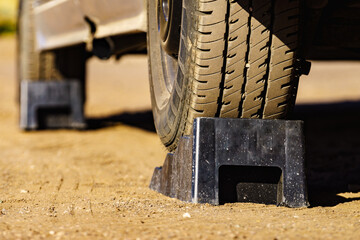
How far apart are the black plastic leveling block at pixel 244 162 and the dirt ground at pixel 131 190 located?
0.07m

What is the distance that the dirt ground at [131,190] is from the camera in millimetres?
2129

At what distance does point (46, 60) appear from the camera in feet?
21.3

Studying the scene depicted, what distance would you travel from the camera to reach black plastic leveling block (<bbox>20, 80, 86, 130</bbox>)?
21.0 ft

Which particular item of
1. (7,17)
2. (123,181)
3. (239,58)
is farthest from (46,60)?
(7,17)

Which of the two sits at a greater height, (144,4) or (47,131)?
(144,4)

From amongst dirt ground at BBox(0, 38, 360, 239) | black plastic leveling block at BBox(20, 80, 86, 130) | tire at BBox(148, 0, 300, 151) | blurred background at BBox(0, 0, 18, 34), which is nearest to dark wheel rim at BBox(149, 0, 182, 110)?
tire at BBox(148, 0, 300, 151)

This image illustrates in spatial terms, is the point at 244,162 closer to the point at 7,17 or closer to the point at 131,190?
the point at 131,190

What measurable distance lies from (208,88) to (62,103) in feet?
13.8

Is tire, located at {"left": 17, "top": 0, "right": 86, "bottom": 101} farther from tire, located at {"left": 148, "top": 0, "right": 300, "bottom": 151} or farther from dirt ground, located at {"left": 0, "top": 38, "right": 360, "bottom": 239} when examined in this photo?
tire, located at {"left": 148, "top": 0, "right": 300, "bottom": 151}

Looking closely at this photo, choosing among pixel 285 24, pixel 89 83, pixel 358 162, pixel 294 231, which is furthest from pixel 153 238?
pixel 89 83

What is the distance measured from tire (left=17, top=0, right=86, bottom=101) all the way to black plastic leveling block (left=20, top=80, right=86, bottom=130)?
11 centimetres

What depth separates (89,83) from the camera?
43.3 ft

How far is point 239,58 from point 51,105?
4247 millimetres

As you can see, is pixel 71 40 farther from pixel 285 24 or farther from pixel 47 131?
pixel 285 24
